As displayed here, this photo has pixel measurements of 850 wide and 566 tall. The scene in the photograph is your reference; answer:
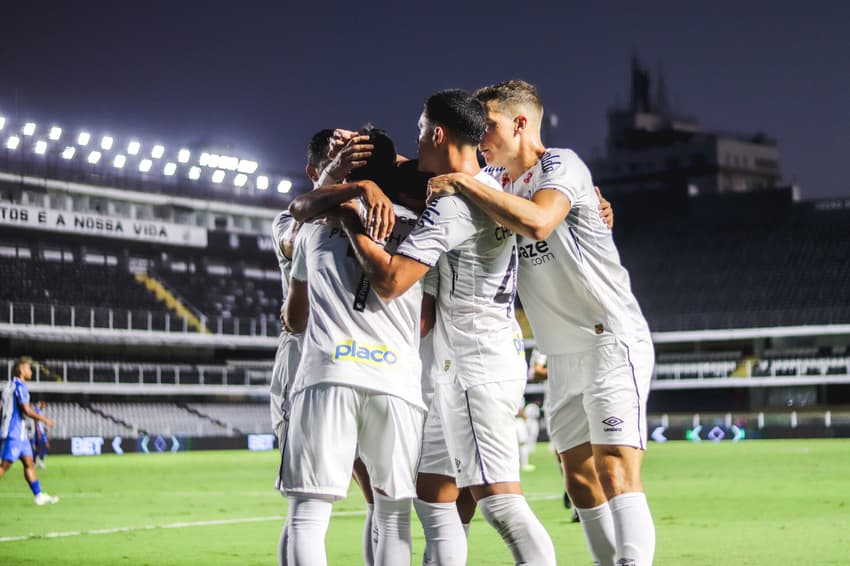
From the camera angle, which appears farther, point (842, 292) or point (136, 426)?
point (842, 292)

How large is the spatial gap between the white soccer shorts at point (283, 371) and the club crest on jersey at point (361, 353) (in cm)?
158

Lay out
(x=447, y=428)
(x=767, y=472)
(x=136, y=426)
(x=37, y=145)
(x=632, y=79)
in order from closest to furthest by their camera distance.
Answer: (x=447, y=428), (x=767, y=472), (x=37, y=145), (x=136, y=426), (x=632, y=79)

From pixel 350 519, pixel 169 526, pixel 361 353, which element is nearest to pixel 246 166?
pixel 350 519

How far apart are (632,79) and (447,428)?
12363cm

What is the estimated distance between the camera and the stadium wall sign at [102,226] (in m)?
53.4

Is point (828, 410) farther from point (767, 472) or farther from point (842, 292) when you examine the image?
point (767, 472)

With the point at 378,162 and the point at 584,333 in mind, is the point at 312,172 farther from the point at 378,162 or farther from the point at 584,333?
the point at 584,333

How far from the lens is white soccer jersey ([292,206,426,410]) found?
16.1 feet

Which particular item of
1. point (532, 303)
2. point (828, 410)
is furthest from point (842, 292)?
point (532, 303)

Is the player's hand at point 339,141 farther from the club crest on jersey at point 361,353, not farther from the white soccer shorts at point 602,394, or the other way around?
the white soccer shorts at point 602,394

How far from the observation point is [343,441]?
16.1 ft

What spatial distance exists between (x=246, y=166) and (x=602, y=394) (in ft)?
152

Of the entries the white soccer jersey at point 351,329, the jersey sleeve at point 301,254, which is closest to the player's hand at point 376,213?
the white soccer jersey at point 351,329

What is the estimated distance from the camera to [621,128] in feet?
395
